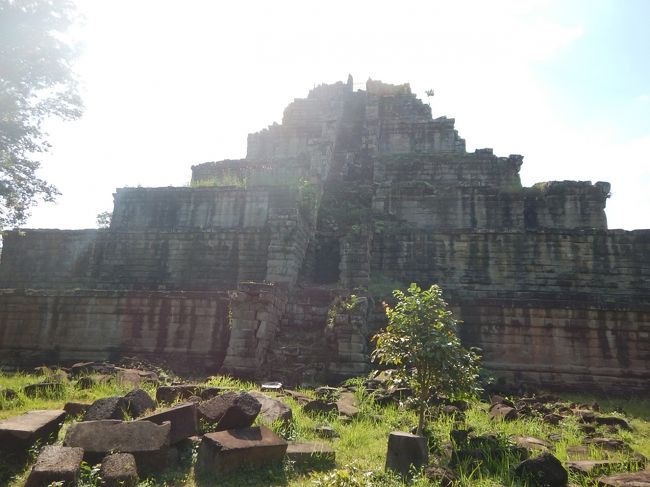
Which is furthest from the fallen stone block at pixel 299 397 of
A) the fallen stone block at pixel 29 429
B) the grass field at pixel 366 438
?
the fallen stone block at pixel 29 429

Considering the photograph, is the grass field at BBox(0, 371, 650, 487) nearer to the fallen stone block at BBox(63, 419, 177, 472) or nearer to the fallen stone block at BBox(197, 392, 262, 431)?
the fallen stone block at BBox(63, 419, 177, 472)

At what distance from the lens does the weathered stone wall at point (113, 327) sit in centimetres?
1114

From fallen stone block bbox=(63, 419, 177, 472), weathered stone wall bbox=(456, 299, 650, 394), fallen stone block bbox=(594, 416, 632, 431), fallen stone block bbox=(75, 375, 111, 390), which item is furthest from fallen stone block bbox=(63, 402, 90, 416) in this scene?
weathered stone wall bbox=(456, 299, 650, 394)

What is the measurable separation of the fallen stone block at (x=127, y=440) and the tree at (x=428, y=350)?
292 centimetres

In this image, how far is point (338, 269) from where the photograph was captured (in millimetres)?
16156

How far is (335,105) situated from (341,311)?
20.9 m

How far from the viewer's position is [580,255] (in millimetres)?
15453

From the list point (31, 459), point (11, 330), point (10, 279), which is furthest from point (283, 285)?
point (10, 279)

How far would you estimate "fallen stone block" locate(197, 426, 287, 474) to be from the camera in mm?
4664

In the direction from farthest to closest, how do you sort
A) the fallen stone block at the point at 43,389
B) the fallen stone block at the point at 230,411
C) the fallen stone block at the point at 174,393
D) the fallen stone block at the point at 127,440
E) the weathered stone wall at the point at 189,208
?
the weathered stone wall at the point at 189,208 → the fallen stone block at the point at 43,389 → the fallen stone block at the point at 174,393 → the fallen stone block at the point at 230,411 → the fallen stone block at the point at 127,440

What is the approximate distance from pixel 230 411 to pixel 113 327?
25.2 feet

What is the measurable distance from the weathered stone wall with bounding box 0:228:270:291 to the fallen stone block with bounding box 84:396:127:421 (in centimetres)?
1009

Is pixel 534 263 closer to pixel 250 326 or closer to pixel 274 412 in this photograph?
pixel 250 326

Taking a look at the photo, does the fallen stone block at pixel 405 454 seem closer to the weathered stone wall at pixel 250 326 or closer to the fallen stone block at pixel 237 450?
the fallen stone block at pixel 237 450
